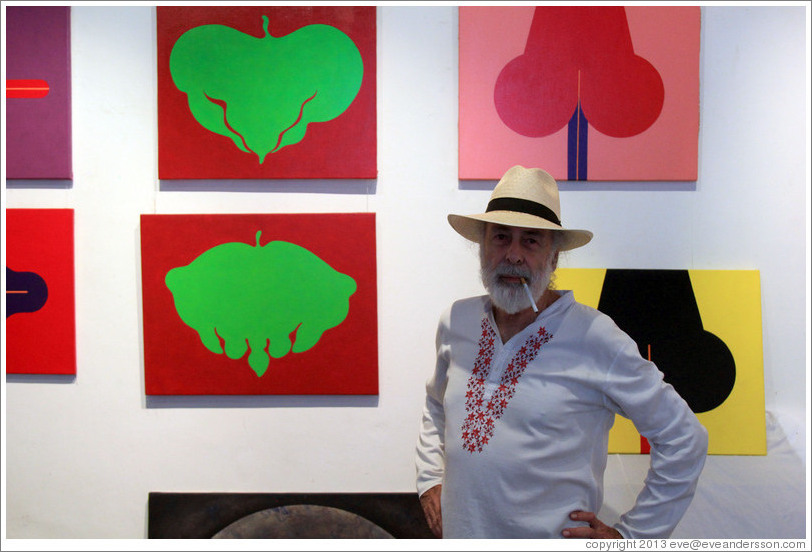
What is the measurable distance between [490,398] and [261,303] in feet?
2.79

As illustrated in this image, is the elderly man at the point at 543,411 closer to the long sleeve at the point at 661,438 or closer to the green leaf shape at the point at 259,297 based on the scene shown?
the long sleeve at the point at 661,438

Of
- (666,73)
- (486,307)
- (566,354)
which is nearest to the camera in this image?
(566,354)

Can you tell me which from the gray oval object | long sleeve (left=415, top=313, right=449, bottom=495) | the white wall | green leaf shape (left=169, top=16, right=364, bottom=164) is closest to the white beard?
long sleeve (left=415, top=313, right=449, bottom=495)

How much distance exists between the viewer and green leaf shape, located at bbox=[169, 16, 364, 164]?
1.83m

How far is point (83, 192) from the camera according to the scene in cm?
190

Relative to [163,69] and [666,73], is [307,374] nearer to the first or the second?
[163,69]

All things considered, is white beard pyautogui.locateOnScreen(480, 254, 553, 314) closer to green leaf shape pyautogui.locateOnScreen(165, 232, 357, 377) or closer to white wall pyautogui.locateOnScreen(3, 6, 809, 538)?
white wall pyautogui.locateOnScreen(3, 6, 809, 538)

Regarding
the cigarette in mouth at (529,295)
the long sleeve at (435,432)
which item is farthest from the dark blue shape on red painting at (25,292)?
the cigarette in mouth at (529,295)

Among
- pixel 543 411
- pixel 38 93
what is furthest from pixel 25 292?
pixel 543 411

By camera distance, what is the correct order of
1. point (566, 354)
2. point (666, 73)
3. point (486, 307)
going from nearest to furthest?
point (566, 354) → point (486, 307) → point (666, 73)

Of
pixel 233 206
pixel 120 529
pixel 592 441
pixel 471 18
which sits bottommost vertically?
pixel 120 529

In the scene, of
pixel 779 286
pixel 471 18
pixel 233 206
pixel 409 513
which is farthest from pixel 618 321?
pixel 233 206

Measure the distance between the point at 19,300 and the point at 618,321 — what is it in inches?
73.2

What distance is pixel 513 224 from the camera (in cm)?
129
